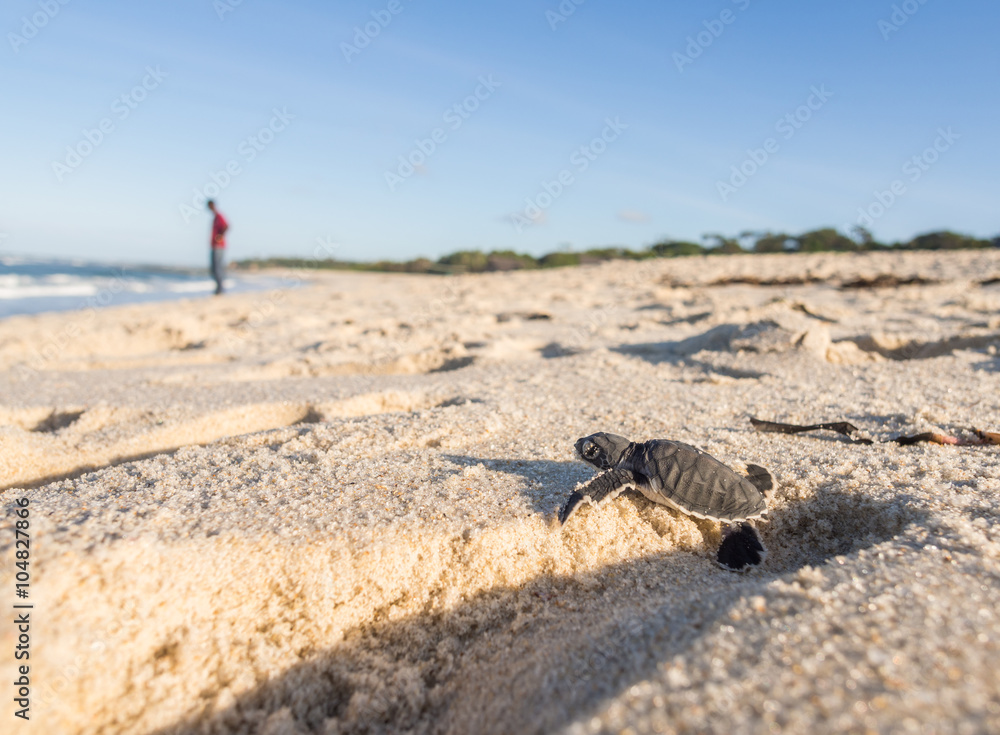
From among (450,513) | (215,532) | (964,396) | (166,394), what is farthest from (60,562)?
(964,396)

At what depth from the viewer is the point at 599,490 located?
158 cm

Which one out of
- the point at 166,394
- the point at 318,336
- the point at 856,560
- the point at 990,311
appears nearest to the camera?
the point at 856,560

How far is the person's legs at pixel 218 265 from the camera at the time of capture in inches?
391

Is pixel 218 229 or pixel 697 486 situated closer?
pixel 697 486

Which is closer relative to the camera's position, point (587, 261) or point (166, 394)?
point (166, 394)

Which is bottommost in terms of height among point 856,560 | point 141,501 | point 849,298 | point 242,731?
point 242,731

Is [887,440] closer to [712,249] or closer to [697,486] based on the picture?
[697,486]

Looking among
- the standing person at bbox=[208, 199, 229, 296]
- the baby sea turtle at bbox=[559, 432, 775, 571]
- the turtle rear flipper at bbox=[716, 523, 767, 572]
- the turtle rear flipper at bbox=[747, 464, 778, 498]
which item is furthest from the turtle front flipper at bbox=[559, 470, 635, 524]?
the standing person at bbox=[208, 199, 229, 296]

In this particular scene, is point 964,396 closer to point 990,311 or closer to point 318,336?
point 990,311

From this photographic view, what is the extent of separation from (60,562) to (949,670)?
1.72 meters

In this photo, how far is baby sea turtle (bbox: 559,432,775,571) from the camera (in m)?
1.55

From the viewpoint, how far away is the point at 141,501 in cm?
153

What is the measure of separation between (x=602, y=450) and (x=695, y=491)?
317 millimetres

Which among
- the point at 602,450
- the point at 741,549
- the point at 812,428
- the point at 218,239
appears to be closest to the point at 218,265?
the point at 218,239
